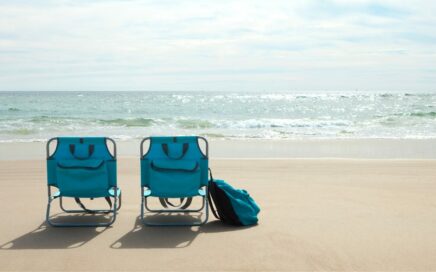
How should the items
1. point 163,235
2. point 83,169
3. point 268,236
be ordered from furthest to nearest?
point 83,169, point 163,235, point 268,236

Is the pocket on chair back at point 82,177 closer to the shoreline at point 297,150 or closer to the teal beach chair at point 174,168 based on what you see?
the teal beach chair at point 174,168

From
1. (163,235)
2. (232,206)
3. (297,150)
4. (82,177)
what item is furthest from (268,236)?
(297,150)

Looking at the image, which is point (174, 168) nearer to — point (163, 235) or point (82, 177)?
point (163, 235)

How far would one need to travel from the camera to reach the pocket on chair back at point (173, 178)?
16.7ft

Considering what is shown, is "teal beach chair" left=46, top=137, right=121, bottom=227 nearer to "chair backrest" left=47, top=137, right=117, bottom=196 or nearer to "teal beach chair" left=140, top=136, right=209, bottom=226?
"chair backrest" left=47, top=137, right=117, bottom=196

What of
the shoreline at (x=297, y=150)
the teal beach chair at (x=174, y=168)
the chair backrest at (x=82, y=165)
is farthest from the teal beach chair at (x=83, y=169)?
the shoreline at (x=297, y=150)

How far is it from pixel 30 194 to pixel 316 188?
12.2 ft

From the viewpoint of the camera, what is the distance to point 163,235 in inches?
191

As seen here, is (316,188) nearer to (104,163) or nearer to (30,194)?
(104,163)

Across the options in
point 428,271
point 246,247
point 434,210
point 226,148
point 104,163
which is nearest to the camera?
point 428,271

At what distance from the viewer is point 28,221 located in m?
5.33

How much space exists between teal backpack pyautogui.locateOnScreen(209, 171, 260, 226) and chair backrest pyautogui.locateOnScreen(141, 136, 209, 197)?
0.66 ft

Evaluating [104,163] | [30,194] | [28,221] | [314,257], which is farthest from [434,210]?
[30,194]

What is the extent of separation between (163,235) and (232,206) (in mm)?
738
